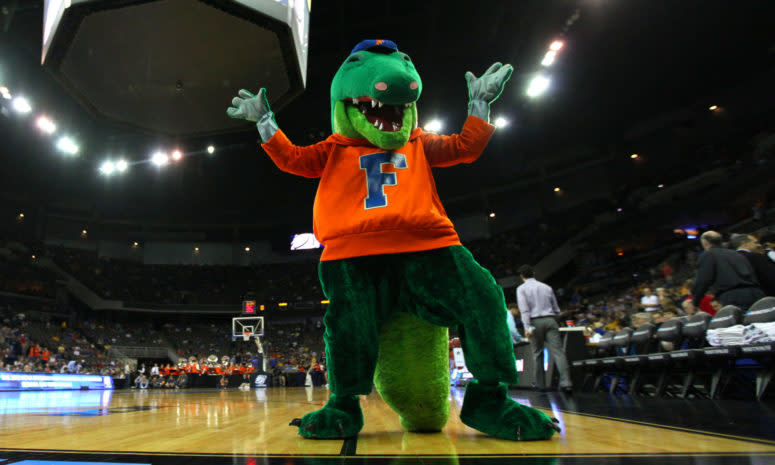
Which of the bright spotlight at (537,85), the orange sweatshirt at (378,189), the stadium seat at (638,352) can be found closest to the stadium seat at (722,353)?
the stadium seat at (638,352)

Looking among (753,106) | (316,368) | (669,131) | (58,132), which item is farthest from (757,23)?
(58,132)

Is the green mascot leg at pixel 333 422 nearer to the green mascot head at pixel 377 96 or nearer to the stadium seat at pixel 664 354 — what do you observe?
the green mascot head at pixel 377 96

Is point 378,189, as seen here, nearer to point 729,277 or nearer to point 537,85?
point 729,277

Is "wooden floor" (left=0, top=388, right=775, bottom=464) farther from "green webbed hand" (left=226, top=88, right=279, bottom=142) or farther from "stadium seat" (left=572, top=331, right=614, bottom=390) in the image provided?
"stadium seat" (left=572, top=331, right=614, bottom=390)

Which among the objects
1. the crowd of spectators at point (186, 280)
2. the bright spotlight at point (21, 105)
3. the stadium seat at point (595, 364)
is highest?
the bright spotlight at point (21, 105)

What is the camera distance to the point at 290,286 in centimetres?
2644

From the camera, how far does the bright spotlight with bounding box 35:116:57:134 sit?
12.8m

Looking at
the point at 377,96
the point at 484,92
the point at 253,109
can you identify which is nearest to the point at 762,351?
the point at 484,92

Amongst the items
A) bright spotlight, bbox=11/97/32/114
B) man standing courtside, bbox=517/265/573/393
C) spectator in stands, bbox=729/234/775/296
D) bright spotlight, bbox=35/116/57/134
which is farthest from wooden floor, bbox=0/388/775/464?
bright spotlight, bbox=35/116/57/134

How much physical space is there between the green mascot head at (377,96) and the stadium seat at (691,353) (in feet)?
9.14

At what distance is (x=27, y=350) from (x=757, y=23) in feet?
86.8

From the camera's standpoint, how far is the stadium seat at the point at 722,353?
2797mm

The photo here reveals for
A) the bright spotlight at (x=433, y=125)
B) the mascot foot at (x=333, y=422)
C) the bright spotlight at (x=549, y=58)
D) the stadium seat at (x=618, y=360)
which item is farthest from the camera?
the bright spotlight at (x=433, y=125)

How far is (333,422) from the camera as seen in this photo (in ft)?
4.75
